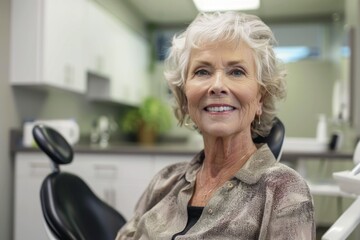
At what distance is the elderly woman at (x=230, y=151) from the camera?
94 cm

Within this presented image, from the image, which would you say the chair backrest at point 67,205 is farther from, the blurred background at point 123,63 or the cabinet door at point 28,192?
the cabinet door at point 28,192

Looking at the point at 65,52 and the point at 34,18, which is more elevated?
the point at 34,18

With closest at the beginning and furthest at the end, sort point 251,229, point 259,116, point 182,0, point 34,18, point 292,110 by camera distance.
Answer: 1. point 251,229
2. point 259,116
3. point 34,18
4. point 182,0
5. point 292,110

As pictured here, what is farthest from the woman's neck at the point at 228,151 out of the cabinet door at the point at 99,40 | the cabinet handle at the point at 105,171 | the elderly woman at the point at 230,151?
the cabinet door at the point at 99,40

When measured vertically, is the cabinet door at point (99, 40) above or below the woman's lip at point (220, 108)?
above

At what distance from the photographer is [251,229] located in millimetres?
951

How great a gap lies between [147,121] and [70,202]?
2828 millimetres

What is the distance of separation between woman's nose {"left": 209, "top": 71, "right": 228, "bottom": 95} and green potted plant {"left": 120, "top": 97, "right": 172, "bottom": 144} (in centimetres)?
299

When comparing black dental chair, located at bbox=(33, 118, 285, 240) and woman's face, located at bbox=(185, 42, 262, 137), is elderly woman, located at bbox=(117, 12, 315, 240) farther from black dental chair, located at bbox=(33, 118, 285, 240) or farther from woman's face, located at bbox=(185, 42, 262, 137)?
black dental chair, located at bbox=(33, 118, 285, 240)

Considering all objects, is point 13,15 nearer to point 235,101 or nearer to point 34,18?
point 34,18

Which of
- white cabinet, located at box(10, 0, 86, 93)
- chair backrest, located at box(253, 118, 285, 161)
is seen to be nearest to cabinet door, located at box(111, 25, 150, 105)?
white cabinet, located at box(10, 0, 86, 93)

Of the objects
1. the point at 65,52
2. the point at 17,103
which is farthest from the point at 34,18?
the point at 17,103

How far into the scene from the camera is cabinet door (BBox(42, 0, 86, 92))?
2432 mm

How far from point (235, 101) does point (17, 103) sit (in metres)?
1.92
